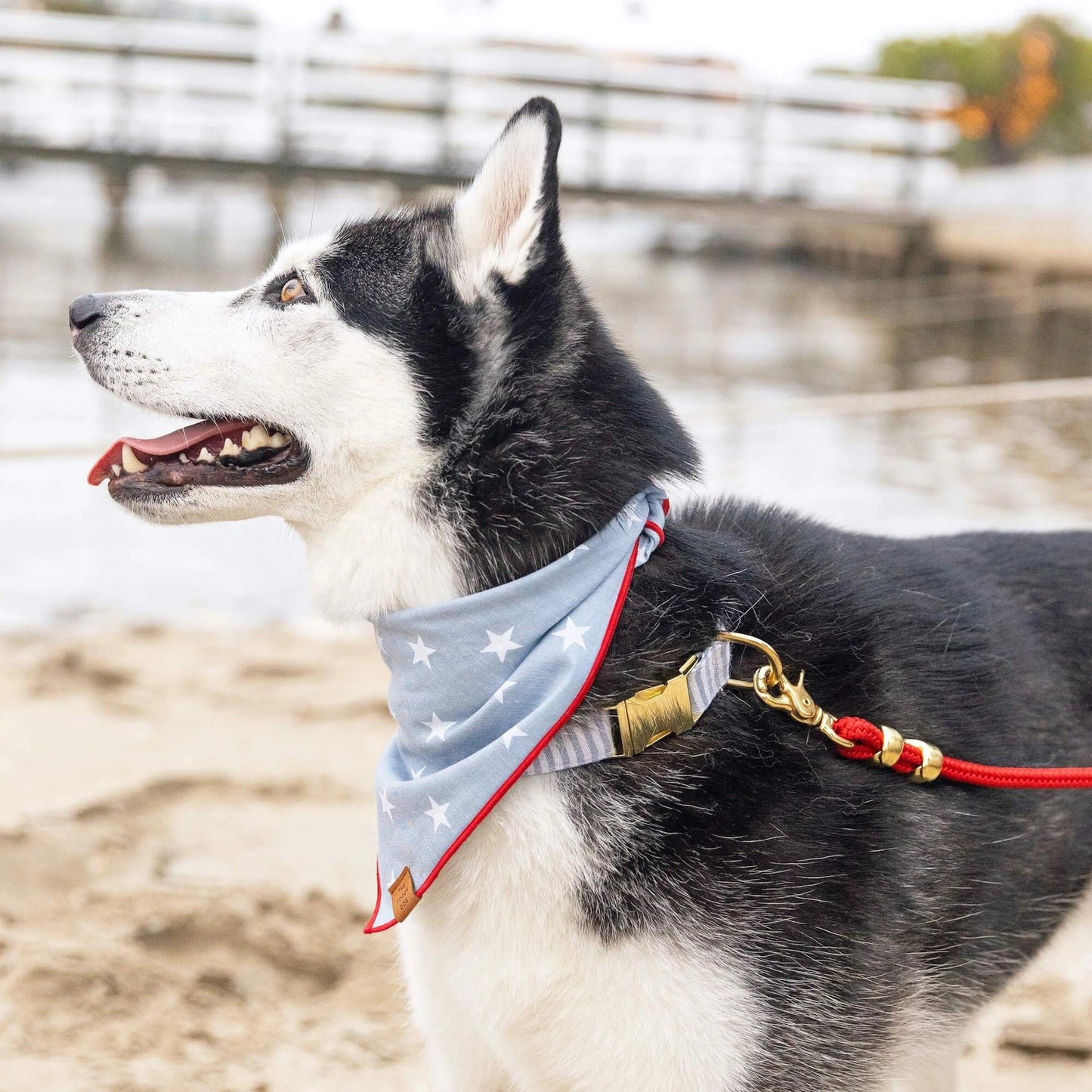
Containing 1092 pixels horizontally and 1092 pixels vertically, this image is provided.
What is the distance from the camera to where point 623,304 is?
671 inches

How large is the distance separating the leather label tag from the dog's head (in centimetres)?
51

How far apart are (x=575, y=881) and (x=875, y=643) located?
0.63 metres

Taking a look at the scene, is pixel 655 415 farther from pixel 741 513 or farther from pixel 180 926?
pixel 180 926

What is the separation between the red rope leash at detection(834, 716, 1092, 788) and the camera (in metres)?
1.94

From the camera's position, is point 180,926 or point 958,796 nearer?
point 958,796

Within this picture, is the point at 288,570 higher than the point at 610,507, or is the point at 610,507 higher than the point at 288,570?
the point at 610,507

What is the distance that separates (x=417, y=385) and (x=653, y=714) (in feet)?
2.03

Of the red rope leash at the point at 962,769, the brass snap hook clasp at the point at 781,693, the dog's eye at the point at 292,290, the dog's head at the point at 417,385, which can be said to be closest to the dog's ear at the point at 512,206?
the dog's head at the point at 417,385

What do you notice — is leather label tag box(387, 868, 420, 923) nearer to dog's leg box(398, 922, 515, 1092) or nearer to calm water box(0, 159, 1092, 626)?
dog's leg box(398, 922, 515, 1092)

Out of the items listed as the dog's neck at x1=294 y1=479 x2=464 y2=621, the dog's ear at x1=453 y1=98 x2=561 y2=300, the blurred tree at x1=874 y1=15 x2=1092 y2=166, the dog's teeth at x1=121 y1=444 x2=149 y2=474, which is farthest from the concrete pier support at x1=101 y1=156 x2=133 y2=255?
the blurred tree at x1=874 y1=15 x2=1092 y2=166

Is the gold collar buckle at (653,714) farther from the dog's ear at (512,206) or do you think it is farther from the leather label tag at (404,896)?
the dog's ear at (512,206)

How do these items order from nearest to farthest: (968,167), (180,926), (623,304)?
(180,926), (623,304), (968,167)

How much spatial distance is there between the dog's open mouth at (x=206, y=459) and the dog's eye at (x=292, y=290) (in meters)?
0.22

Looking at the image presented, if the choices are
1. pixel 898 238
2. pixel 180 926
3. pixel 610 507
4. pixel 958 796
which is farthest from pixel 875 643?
pixel 898 238
